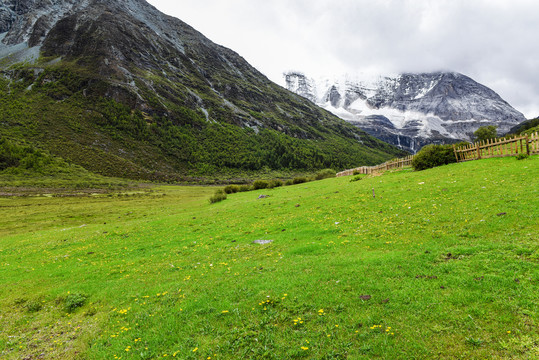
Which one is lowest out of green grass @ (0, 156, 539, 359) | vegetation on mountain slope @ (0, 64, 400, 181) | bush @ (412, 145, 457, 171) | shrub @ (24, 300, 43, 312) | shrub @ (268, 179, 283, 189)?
shrub @ (24, 300, 43, 312)

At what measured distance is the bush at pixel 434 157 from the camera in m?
32.7

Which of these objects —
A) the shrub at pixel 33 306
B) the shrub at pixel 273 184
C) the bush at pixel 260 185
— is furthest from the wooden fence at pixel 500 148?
the bush at pixel 260 185

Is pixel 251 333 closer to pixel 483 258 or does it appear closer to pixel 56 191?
pixel 483 258

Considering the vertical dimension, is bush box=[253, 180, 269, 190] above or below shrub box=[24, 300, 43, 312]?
above

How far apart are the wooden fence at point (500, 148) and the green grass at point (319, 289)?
6.21 metres

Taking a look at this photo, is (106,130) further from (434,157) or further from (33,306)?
(434,157)

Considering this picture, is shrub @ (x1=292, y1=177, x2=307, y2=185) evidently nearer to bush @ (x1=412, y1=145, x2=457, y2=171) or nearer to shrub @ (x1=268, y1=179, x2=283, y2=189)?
shrub @ (x1=268, y1=179, x2=283, y2=189)

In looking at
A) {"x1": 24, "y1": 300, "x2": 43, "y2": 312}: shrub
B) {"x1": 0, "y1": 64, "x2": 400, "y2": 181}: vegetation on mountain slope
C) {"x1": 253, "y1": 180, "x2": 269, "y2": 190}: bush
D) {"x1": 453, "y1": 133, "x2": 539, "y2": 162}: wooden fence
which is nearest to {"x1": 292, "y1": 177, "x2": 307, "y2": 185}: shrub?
{"x1": 253, "y1": 180, "x2": 269, "y2": 190}: bush

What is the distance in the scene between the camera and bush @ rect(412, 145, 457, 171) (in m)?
32.7

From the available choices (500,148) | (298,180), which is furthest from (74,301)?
(298,180)

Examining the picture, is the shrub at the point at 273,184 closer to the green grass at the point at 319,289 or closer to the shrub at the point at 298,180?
the shrub at the point at 298,180

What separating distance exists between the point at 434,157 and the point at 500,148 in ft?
22.6

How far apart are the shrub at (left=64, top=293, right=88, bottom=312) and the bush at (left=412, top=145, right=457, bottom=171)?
39.1m

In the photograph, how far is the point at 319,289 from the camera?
966 centimetres
